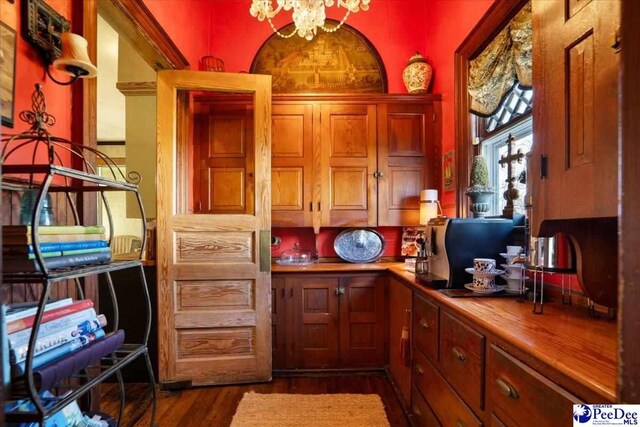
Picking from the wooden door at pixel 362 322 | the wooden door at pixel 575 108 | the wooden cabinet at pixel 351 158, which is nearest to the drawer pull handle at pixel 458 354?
the wooden door at pixel 575 108

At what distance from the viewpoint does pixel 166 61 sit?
248 cm

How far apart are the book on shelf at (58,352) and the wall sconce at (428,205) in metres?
2.26

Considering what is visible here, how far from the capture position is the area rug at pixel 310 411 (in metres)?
1.94

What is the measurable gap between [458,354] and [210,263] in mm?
1761

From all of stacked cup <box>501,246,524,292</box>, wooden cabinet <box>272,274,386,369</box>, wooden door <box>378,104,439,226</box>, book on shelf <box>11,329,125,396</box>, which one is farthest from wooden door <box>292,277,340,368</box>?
book on shelf <box>11,329,125,396</box>

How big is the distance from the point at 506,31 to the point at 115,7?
228 cm

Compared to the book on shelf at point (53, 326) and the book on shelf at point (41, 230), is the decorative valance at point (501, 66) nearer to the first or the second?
the book on shelf at point (41, 230)

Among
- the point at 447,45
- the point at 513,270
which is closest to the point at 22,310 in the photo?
the point at 513,270

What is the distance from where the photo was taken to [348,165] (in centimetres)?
280

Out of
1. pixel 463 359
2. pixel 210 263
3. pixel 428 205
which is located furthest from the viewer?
pixel 428 205

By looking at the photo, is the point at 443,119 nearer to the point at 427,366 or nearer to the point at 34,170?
the point at 427,366

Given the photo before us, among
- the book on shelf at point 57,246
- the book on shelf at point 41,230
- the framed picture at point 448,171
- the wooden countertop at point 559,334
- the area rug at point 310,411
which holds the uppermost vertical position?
the framed picture at point 448,171

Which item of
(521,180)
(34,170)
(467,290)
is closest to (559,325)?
(467,290)

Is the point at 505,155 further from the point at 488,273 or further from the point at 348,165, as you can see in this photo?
the point at 348,165
